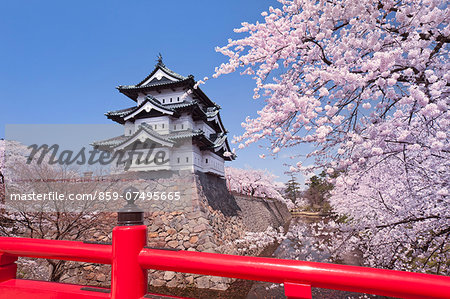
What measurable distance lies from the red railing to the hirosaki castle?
10.8 m

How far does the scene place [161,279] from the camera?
9102 mm

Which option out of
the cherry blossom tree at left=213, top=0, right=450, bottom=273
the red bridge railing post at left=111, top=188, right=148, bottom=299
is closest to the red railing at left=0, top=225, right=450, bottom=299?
the red bridge railing post at left=111, top=188, right=148, bottom=299

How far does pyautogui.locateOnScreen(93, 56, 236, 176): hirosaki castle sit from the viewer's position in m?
13.1

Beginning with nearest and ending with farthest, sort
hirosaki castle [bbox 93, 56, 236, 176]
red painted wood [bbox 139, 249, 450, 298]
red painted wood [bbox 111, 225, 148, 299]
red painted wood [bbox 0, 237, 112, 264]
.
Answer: red painted wood [bbox 139, 249, 450, 298] → red painted wood [bbox 111, 225, 148, 299] → red painted wood [bbox 0, 237, 112, 264] → hirosaki castle [bbox 93, 56, 236, 176]

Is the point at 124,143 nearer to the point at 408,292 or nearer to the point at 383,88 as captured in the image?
the point at 383,88

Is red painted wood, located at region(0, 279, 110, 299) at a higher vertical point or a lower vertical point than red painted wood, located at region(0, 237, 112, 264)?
lower

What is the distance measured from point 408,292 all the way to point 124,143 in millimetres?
13783

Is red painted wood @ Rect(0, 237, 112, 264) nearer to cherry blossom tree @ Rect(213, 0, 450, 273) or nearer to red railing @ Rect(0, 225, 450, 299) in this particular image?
red railing @ Rect(0, 225, 450, 299)

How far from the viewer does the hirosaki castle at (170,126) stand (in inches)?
518

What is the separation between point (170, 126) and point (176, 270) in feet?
45.0

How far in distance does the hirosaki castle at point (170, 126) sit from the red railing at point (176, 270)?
10.8 m

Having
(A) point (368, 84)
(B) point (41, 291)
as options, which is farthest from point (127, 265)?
(A) point (368, 84)

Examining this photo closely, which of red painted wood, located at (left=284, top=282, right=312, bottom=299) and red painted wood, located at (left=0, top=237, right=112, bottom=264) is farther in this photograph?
red painted wood, located at (left=0, top=237, right=112, bottom=264)

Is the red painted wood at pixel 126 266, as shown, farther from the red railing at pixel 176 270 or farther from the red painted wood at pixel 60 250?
the red painted wood at pixel 60 250
